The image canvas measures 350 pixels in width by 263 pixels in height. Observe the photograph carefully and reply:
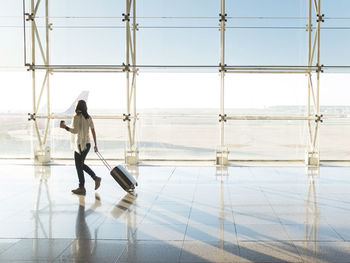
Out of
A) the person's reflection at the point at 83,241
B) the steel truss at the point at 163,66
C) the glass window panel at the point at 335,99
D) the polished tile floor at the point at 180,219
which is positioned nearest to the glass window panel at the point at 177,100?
the steel truss at the point at 163,66

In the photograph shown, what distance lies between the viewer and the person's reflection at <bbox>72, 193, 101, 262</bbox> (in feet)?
10.9

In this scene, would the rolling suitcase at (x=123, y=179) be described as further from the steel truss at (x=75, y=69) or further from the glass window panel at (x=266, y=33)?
the glass window panel at (x=266, y=33)

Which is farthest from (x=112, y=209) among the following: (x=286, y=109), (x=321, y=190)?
(x=286, y=109)

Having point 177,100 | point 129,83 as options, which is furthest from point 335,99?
point 129,83

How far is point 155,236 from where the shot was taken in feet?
12.6

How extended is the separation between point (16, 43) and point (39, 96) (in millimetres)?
2183

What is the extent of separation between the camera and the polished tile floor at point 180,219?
340 centimetres

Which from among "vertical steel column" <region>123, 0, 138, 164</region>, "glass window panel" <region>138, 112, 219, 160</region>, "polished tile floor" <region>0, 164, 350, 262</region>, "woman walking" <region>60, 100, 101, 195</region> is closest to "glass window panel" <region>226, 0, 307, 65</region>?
"glass window panel" <region>138, 112, 219, 160</region>

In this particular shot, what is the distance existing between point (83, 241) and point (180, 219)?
1.15 metres

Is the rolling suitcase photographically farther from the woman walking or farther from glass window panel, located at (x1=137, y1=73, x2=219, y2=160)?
glass window panel, located at (x1=137, y1=73, x2=219, y2=160)

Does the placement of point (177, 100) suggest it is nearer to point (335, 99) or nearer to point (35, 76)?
point (35, 76)

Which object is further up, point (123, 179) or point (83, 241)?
point (123, 179)

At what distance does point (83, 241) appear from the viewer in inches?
145

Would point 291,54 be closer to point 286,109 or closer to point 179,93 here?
point 286,109
